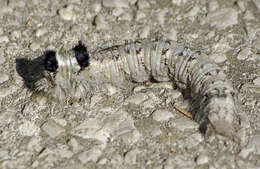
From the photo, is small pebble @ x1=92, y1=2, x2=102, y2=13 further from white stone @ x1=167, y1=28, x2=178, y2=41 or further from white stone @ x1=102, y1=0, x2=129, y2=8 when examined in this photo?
white stone @ x1=167, y1=28, x2=178, y2=41

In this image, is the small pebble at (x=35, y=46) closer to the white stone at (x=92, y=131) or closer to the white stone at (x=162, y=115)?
the white stone at (x=92, y=131)

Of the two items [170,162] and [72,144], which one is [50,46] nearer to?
[72,144]

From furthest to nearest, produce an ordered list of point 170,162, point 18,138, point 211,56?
point 211,56
point 18,138
point 170,162

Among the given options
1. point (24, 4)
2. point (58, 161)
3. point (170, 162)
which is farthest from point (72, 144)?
point (24, 4)

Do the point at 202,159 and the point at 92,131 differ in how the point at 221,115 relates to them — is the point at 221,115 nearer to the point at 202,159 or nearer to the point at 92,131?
the point at 202,159

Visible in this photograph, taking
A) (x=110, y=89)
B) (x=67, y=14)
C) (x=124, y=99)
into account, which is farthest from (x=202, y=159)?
(x=67, y=14)

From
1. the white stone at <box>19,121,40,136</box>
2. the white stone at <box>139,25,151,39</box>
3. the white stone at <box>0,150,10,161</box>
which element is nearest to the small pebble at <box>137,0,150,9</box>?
the white stone at <box>139,25,151,39</box>

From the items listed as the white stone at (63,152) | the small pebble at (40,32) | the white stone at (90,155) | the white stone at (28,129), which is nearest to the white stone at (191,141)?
the white stone at (90,155)
